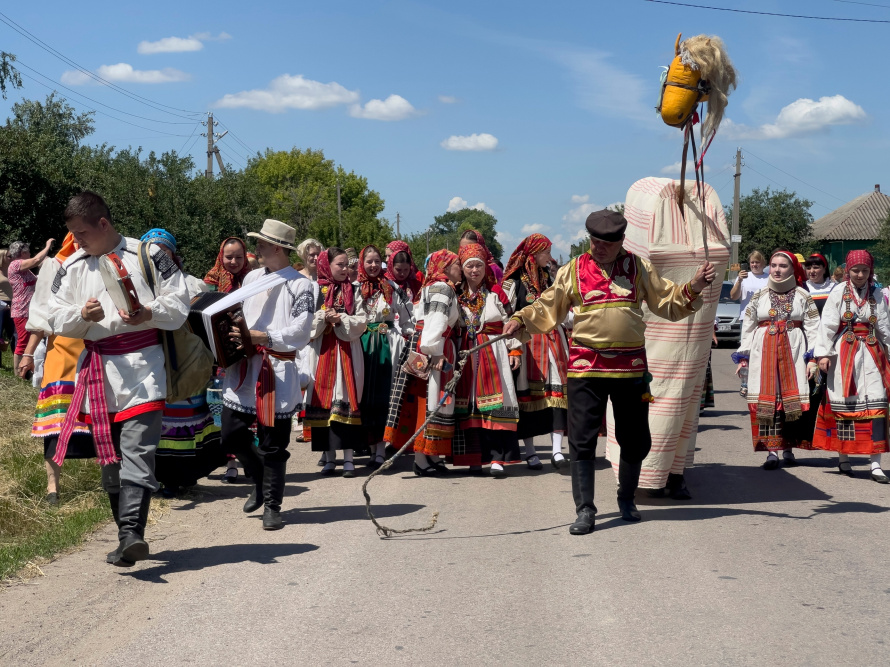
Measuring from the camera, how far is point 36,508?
700 cm

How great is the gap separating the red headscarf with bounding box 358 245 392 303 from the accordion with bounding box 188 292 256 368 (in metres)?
3.10

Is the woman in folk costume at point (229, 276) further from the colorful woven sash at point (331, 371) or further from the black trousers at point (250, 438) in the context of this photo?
the black trousers at point (250, 438)

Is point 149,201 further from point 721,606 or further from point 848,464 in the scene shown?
point 721,606

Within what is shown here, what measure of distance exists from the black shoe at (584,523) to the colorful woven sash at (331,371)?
129 inches

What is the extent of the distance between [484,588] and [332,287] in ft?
15.3

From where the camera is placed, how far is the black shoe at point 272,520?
6.46 m

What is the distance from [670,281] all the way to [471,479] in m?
2.92

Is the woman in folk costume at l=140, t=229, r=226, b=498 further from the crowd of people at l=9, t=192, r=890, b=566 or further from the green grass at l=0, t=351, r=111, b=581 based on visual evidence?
the green grass at l=0, t=351, r=111, b=581

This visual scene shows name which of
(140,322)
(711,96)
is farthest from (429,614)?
(711,96)

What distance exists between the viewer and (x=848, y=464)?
855 centimetres

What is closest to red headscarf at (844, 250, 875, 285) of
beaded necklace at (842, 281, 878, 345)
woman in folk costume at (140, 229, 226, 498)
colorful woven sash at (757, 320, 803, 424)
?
beaded necklace at (842, 281, 878, 345)

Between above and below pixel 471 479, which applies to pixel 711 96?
above

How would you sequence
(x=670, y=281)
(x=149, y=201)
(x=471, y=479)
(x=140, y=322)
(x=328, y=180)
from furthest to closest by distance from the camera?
(x=328, y=180) < (x=149, y=201) < (x=471, y=479) < (x=670, y=281) < (x=140, y=322)

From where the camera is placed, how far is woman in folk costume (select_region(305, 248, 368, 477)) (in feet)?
29.3
